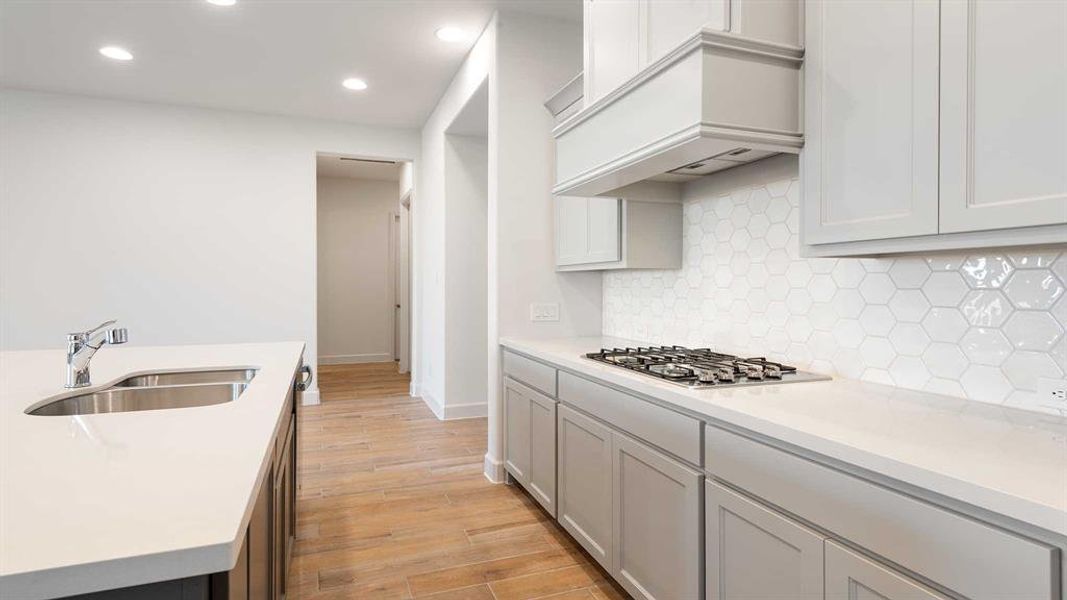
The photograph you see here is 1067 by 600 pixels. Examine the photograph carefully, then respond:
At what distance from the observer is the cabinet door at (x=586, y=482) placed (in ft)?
6.94

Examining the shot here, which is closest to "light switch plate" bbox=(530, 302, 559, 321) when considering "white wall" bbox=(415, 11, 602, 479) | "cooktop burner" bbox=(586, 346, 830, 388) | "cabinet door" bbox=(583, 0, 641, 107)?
"white wall" bbox=(415, 11, 602, 479)

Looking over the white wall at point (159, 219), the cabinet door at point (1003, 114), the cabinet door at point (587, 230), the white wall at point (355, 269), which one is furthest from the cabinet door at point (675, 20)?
the white wall at point (355, 269)

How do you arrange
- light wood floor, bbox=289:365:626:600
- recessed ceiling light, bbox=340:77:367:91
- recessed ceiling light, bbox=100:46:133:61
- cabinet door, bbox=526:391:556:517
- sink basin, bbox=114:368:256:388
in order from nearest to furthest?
sink basin, bbox=114:368:256:388 < light wood floor, bbox=289:365:626:600 < cabinet door, bbox=526:391:556:517 < recessed ceiling light, bbox=100:46:133:61 < recessed ceiling light, bbox=340:77:367:91

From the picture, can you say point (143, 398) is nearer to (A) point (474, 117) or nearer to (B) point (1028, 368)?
(B) point (1028, 368)

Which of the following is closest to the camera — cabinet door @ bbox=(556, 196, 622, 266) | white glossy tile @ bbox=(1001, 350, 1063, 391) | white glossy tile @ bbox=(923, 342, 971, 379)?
white glossy tile @ bbox=(1001, 350, 1063, 391)

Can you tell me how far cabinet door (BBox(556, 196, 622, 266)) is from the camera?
2758 mm

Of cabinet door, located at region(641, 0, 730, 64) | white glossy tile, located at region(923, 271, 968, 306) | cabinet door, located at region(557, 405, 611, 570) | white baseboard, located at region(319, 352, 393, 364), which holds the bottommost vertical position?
white baseboard, located at region(319, 352, 393, 364)

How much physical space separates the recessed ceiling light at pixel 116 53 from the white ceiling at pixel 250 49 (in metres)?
0.06

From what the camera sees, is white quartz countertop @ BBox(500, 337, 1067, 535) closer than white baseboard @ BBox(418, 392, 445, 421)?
Yes

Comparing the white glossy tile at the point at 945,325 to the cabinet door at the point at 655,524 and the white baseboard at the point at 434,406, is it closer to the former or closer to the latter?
the cabinet door at the point at 655,524

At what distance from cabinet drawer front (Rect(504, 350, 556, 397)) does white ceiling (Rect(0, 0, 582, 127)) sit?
201 cm

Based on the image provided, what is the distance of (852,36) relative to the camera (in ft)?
4.91

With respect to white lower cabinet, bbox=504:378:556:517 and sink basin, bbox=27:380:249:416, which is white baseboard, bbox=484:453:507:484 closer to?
white lower cabinet, bbox=504:378:556:517

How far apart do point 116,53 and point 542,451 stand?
12.9 ft
